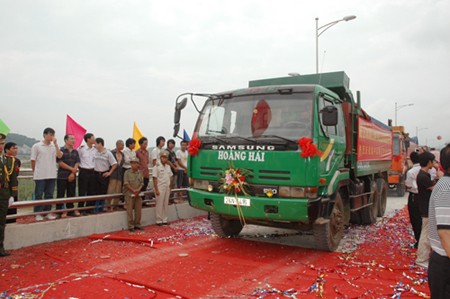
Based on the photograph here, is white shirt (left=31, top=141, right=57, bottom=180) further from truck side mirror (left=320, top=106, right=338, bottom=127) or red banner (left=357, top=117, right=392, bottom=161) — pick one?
red banner (left=357, top=117, right=392, bottom=161)

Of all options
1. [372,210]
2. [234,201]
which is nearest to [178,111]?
[234,201]

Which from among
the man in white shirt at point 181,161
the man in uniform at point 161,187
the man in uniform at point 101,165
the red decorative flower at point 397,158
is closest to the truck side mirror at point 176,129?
the man in uniform at point 161,187

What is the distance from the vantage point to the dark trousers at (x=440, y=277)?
2506 millimetres

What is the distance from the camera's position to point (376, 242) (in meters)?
7.31

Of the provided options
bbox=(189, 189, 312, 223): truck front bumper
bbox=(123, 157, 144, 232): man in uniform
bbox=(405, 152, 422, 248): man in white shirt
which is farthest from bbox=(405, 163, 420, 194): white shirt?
bbox=(123, 157, 144, 232): man in uniform

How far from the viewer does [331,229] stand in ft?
21.0

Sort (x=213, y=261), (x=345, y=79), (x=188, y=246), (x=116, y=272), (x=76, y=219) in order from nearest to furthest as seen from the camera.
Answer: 1. (x=116, y=272)
2. (x=213, y=261)
3. (x=188, y=246)
4. (x=76, y=219)
5. (x=345, y=79)

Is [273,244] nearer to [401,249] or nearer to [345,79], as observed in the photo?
[401,249]

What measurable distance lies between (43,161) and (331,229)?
547 centimetres

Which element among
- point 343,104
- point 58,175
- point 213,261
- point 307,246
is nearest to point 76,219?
point 58,175

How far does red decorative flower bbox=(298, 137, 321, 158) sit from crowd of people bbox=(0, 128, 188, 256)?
3.88 m

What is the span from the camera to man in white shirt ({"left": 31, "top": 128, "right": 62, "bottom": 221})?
7.14 m

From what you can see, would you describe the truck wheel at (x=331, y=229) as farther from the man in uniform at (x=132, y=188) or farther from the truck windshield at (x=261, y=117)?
the man in uniform at (x=132, y=188)

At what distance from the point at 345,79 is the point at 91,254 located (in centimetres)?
582
